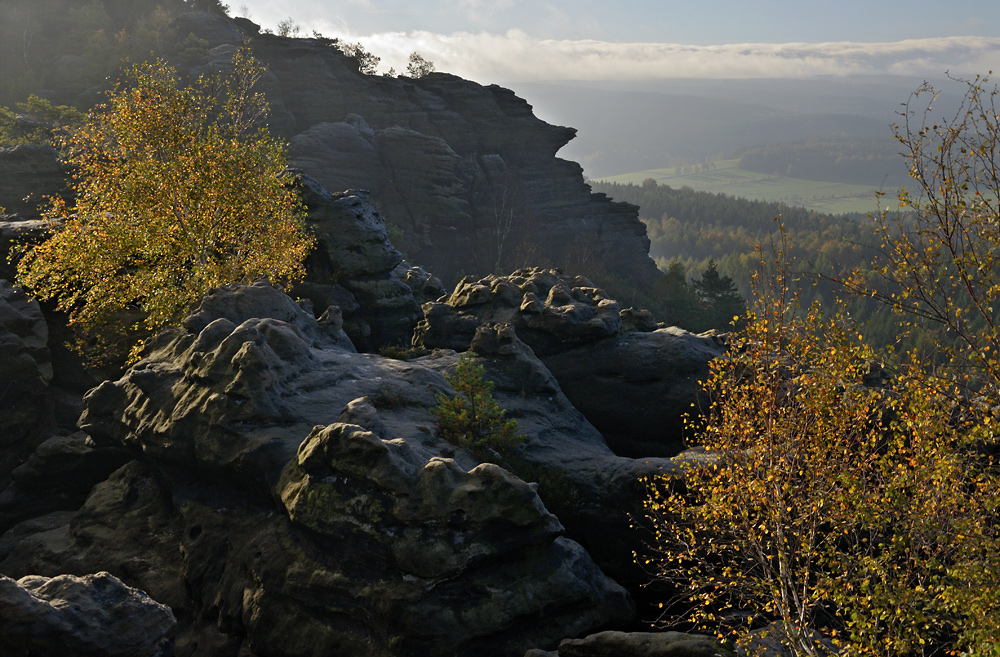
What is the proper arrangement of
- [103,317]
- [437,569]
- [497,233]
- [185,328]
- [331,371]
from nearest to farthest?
1. [437,569]
2. [331,371]
3. [185,328]
4. [103,317]
5. [497,233]

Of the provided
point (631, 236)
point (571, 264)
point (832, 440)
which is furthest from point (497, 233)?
point (832, 440)

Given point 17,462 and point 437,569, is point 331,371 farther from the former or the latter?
point 17,462

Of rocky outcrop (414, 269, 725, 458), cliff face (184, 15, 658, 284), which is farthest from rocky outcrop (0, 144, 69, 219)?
cliff face (184, 15, 658, 284)

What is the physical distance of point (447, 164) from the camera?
10412cm

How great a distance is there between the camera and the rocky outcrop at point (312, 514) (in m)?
16.4

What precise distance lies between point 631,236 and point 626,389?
308 feet

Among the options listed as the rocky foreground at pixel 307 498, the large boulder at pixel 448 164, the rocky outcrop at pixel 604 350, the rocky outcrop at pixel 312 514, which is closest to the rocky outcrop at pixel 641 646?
the rocky foreground at pixel 307 498

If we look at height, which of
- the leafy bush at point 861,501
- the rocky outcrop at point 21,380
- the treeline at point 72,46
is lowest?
the rocky outcrop at point 21,380

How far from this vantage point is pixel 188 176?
35.3 meters

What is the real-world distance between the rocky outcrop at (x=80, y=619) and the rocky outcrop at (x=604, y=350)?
77.2 ft

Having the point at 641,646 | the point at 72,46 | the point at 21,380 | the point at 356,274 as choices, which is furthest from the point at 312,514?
the point at 72,46

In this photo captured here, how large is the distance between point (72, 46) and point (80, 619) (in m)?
128

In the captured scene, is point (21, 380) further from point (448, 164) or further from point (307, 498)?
point (448, 164)

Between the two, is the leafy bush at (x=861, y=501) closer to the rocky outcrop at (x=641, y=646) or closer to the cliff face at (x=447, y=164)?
the rocky outcrop at (x=641, y=646)
